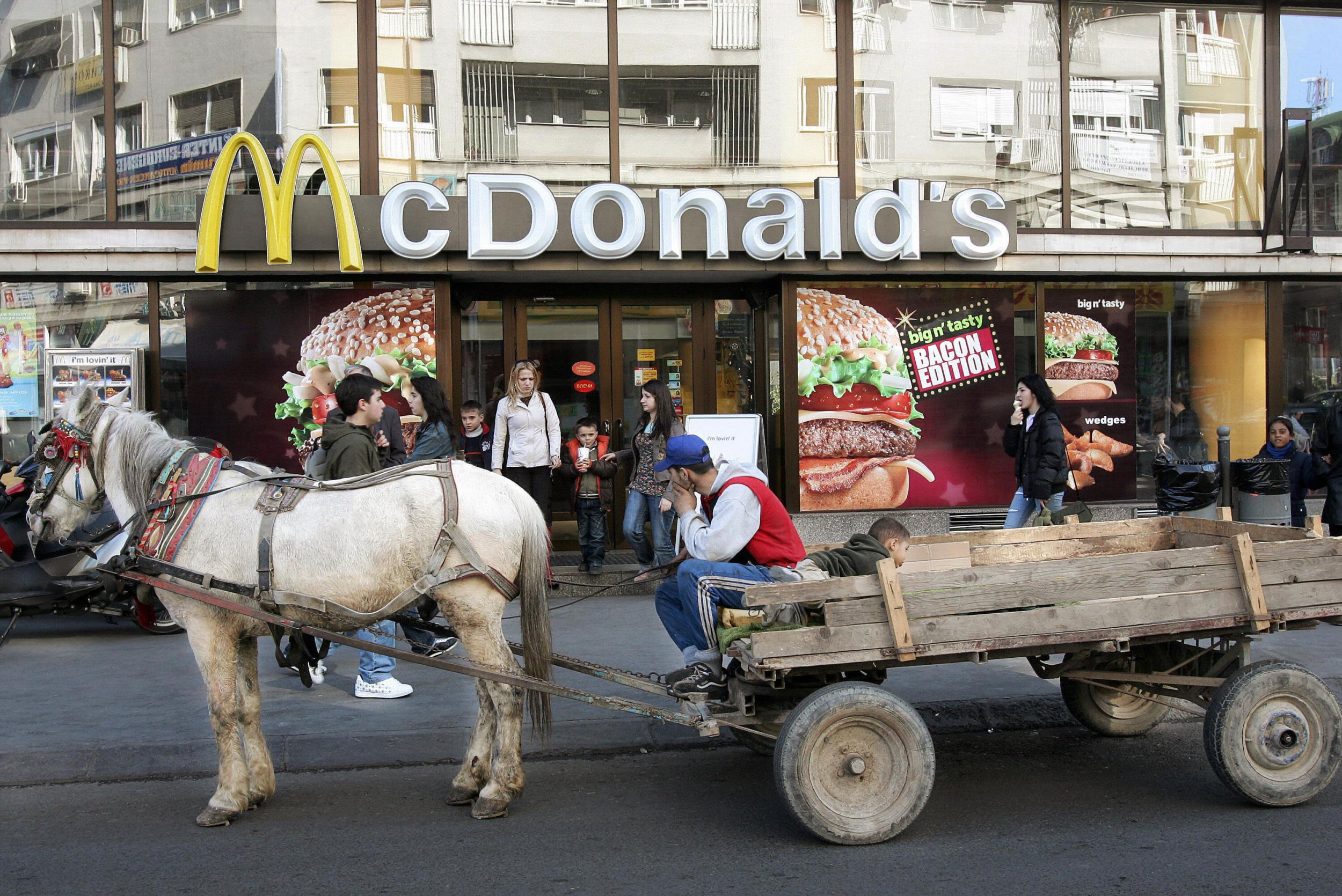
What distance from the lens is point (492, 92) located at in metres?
11.4

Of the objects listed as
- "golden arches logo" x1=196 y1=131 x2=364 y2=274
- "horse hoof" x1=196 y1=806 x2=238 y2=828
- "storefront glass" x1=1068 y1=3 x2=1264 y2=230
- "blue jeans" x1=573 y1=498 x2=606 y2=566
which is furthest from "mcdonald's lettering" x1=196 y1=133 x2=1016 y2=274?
"horse hoof" x1=196 y1=806 x2=238 y2=828

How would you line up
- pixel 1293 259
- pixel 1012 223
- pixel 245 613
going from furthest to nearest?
1. pixel 1293 259
2. pixel 1012 223
3. pixel 245 613

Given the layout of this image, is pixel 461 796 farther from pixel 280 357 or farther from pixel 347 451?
pixel 280 357

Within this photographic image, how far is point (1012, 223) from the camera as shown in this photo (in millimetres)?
11398

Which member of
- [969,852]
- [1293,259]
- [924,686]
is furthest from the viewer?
[1293,259]

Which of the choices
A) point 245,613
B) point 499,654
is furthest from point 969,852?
point 245,613

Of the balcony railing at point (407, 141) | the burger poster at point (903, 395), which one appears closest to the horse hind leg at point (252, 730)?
the balcony railing at point (407, 141)

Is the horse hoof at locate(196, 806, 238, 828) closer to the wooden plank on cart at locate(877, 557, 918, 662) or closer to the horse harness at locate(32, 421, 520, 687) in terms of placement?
the horse harness at locate(32, 421, 520, 687)

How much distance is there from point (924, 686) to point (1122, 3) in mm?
8900

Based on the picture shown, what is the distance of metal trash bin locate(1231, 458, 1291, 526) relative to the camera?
10758mm

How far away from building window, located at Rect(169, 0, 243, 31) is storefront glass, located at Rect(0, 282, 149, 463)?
2675mm

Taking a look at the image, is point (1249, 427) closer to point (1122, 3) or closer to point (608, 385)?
point (1122, 3)

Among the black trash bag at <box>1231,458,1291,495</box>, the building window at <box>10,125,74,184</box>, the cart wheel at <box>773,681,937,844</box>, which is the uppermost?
the building window at <box>10,125,74,184</box>

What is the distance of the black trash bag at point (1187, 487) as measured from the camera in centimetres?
1045
